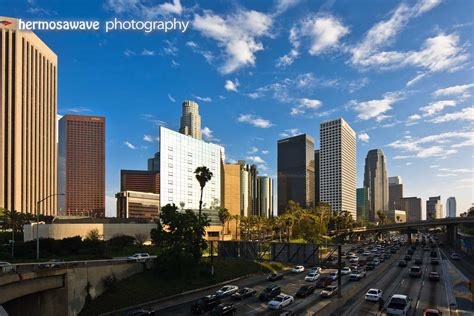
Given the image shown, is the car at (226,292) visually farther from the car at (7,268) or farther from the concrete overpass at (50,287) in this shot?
the car at (7,268)

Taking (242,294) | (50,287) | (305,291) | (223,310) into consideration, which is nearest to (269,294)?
(242,294)

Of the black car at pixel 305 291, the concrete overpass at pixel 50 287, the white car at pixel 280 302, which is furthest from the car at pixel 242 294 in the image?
the concrete overpass at pixel 50 287

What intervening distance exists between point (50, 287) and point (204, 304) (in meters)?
18.0

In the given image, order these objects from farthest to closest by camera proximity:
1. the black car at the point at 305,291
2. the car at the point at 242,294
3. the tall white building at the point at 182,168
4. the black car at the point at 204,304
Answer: the tall white building at the point at 182,168, the black car at the point at 305,291, the car at the point at 242,294, the black car at the point at 204,304

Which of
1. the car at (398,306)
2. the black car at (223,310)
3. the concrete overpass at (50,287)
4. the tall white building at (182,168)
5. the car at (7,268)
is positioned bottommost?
the black car at (223,310)

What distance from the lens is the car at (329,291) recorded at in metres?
49.4

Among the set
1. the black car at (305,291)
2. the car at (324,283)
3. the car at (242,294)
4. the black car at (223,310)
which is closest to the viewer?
the black car at (223,310)

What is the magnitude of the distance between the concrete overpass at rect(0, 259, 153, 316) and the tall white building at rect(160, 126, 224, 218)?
281ft

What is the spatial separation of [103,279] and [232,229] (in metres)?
136

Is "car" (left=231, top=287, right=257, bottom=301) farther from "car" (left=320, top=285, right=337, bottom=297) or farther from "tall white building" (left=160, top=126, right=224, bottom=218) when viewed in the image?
"tall white building" (left=160, top=126, right=224, bottom=218)

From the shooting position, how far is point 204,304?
4309 cm

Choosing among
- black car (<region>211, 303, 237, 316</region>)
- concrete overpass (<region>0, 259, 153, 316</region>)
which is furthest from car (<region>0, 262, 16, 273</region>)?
black car (<region>211, 303, 237, 316</region>)

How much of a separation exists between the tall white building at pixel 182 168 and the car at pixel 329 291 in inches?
3514

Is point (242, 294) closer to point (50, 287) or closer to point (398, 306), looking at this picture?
point (398, 306)
